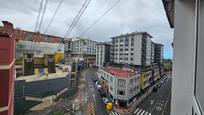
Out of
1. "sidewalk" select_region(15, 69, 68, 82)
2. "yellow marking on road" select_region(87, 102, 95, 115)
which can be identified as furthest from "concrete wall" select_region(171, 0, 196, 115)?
"sidewalk" select_region(15, 69, 68, 82)

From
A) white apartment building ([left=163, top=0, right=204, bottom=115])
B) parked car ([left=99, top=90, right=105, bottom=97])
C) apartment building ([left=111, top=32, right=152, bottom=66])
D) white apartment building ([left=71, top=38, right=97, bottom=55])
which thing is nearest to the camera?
white apartment building ([left=163, top=0, right=204, bottom=115])

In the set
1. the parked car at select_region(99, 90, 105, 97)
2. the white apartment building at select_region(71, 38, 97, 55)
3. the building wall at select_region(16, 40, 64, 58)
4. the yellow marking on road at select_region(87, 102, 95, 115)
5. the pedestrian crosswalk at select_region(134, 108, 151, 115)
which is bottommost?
the pedestrian crosswalk at select_region(134, 108, 151, 115)

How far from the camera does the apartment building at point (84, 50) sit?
4455 cm

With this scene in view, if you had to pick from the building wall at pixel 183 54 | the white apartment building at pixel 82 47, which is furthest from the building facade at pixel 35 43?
the white apartment building at pixel 82 47

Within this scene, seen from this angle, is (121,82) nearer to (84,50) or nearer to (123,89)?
(123,89)

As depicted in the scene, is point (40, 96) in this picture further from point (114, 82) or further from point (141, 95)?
point (141, 95)

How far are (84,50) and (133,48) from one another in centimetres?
2100

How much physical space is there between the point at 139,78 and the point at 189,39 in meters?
16.7

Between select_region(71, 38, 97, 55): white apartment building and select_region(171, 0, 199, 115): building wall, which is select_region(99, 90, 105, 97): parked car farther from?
select_region(71, 38, 97, 55): white apartment building

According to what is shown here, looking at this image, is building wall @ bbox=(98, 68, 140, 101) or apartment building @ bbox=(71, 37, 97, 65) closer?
building wall @ bbox=(98, 68, 140, 101)

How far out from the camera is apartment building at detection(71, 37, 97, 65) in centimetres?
4455

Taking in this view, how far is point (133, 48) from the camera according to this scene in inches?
1102

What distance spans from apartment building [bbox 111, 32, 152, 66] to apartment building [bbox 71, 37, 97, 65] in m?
15.2

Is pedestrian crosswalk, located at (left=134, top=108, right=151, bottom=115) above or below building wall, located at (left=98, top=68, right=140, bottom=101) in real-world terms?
below
